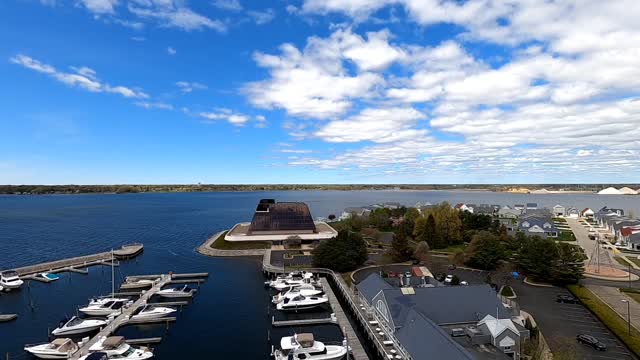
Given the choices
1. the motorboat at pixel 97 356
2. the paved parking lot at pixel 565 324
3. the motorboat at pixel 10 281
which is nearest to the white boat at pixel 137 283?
the motorboat at pixel 10 281

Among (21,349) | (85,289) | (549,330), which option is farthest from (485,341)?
(85,289)

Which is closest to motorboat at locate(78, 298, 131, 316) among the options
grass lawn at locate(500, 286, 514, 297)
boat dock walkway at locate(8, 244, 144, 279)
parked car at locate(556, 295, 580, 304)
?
boat dock walkway at locate(8, 244, 144, 279)

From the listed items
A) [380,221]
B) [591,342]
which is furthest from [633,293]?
[380,221]

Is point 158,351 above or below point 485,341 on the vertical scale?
below

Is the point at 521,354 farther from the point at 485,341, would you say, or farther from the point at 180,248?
the point at 180,248

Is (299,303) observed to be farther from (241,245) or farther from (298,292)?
(241,245)

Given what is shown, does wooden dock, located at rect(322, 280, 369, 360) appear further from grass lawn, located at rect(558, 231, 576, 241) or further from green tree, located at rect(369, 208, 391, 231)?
grass lawn, located at rect(558, 231, 576, 241)
